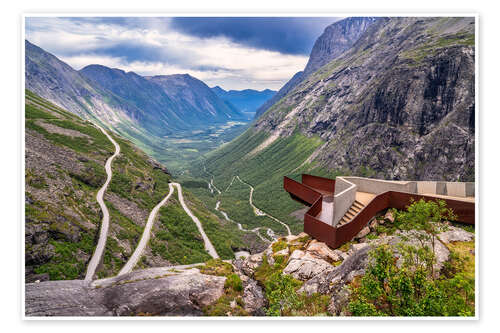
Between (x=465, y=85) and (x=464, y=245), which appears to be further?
(x=465, y=85)

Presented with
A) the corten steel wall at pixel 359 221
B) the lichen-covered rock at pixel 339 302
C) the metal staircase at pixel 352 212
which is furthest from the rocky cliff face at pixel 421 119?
the lichen-covered rock at pixel 339 302

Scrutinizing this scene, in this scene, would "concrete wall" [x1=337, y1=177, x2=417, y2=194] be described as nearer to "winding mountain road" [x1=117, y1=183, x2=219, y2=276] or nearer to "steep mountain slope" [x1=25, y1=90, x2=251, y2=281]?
"steep mountain slope" [x1=25, y1=90, x2=251, y2=281]

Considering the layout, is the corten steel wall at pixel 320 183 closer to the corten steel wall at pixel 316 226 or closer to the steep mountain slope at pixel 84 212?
the corten steel wall at pixel 316 226

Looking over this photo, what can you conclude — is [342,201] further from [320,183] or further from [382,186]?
[320,183]

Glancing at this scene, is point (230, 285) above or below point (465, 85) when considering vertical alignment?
below

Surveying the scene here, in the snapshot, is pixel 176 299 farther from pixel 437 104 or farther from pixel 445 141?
pixel 437 104
